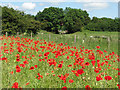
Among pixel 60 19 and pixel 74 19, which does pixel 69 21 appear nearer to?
pixel 60 19

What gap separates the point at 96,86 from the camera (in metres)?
3.20

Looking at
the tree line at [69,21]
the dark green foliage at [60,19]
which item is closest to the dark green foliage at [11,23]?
the tree line at [69,21]

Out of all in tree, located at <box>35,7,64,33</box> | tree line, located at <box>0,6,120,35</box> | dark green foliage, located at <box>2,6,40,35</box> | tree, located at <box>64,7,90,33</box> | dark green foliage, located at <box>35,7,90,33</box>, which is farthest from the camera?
tree, located at <box>35,7,64,33</box>

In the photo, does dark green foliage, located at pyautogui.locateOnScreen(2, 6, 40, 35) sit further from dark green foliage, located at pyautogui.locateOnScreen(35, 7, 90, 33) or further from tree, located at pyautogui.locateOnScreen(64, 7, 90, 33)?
tree, located at pyautogui.locateOnScreen(64, 7, 90, 33)

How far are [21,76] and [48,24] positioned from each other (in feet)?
147

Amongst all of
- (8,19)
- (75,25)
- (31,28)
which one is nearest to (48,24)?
(75,25)

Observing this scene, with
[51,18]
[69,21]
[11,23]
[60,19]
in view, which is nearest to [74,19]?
[69,21]

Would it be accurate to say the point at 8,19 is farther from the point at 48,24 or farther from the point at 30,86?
the point at 48,24

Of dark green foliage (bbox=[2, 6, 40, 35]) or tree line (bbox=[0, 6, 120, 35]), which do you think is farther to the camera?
tree line (bbox=[0, 6, 120, 35])

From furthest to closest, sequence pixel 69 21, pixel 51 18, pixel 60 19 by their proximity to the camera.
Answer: pixel 60 19 < pixel 51 18 < pixel 69 21

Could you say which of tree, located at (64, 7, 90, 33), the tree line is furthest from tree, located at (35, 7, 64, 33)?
tree, located at (64, 7, 90, 33)

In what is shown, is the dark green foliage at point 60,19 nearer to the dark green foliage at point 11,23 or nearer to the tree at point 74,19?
the tree at point 74,19

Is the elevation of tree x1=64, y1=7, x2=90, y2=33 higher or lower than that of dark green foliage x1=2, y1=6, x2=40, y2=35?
higher

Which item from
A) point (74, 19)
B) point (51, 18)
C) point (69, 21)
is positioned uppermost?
point (51, 18)
